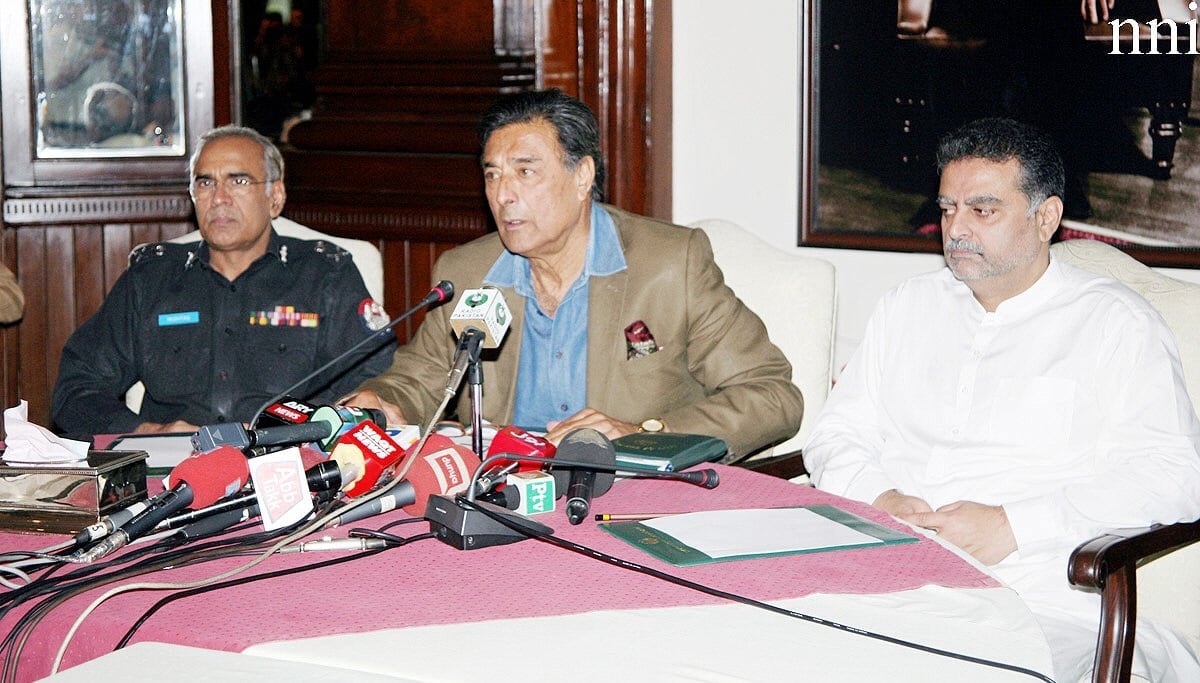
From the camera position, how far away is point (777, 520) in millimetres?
1902

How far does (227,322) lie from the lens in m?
3.38

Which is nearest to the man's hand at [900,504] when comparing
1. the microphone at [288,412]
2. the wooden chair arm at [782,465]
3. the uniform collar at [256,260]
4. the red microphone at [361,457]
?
the wooden chair arm at [782,465]

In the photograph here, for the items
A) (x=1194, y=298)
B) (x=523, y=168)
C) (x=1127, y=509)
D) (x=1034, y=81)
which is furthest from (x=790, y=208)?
(x=1127, y=509)

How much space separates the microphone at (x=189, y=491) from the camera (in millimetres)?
1696

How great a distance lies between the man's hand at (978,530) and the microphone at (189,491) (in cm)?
124

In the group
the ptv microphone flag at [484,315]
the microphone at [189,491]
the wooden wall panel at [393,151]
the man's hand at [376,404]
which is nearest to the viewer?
the microphone at [189,491]

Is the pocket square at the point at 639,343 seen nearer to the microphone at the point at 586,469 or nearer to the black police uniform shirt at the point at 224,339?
the black police uniform shirt at the point at 224,339

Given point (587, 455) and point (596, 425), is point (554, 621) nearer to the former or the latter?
point (587, 455)

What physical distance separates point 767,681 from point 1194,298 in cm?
165

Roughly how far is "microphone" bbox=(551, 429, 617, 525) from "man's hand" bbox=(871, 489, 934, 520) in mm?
642

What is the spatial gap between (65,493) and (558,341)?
1.34m

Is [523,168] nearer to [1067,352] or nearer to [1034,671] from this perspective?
[1067,352]

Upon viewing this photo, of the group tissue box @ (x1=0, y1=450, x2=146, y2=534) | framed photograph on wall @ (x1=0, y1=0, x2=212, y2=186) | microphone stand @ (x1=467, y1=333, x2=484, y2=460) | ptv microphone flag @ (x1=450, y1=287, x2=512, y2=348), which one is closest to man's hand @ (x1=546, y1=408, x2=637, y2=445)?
microphone stand @ (x1=467, y1=333, x2=484, y2=460)

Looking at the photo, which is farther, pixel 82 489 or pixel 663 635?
pixel 82 489
